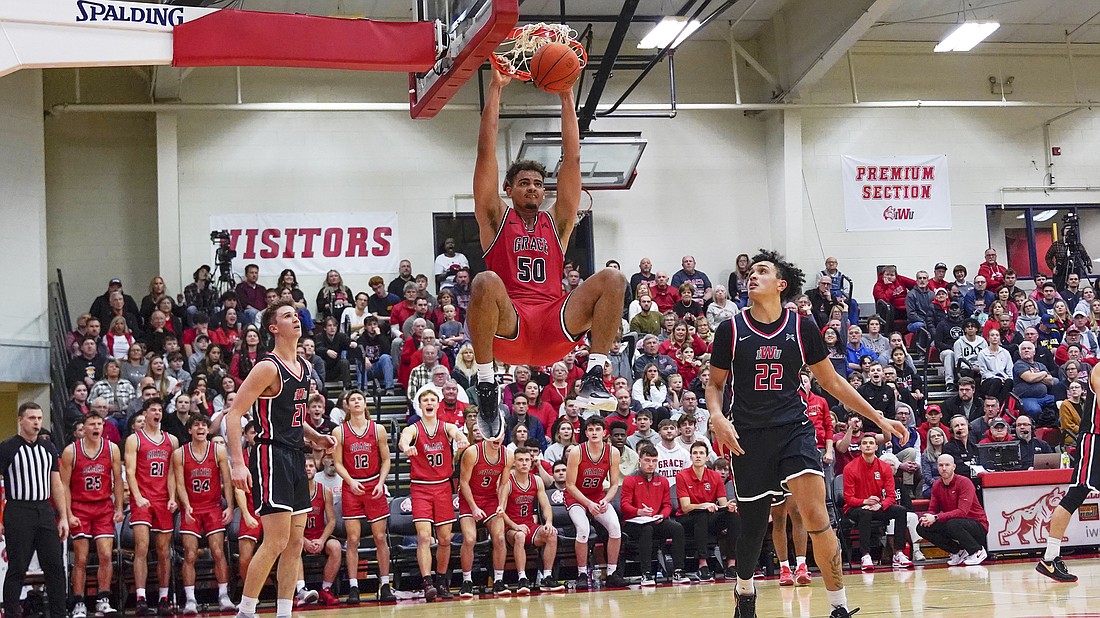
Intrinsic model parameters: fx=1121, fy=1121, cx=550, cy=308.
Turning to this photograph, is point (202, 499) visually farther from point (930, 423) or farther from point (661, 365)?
point (930, 423)

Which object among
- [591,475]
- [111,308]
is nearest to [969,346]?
[591,475]

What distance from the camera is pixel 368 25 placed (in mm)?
8727

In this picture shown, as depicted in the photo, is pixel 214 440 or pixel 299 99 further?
pixel 299 99

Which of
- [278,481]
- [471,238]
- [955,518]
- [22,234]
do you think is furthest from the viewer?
[471,238]

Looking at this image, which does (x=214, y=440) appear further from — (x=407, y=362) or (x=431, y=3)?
(x=431, y=3)

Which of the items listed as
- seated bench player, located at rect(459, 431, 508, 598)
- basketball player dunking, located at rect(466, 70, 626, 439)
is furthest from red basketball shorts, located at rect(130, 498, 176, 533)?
basketball player dunking, located at rect(466, 70, 626, 439)

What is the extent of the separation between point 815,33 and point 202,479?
12190mm

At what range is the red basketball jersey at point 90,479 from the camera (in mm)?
10836

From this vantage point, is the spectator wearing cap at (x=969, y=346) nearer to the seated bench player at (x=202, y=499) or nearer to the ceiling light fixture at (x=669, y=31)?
the ceiling light fixture at (x=669, y=31)

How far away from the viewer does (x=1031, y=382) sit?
49.1 ft

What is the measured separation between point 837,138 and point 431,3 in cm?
1257

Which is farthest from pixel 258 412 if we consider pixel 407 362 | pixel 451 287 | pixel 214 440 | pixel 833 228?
pixel 833 228

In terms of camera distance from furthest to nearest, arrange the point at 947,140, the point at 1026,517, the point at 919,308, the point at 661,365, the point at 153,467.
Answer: the point at 947,140
the point at 919,308
the point at 661,365
the point at 1026,517
the point at 153,467

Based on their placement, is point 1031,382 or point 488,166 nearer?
point 488,166
